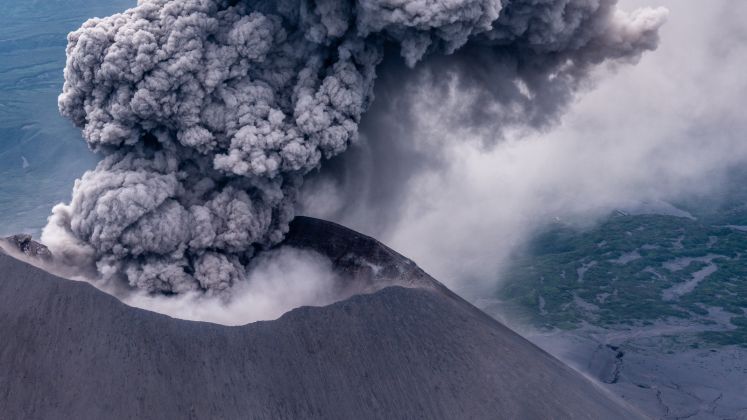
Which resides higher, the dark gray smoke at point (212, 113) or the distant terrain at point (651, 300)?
the distant terrain at point (651, 300)

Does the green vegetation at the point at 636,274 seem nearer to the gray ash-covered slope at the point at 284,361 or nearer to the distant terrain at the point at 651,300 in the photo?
the distant terrain at the point at 651,300

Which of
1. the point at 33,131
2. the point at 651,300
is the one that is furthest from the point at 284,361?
the point at 33,131

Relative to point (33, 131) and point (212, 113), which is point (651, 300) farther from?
point (33, 131)

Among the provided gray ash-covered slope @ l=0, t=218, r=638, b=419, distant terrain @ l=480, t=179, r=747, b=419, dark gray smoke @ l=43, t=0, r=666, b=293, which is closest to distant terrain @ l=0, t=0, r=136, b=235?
distant terrain @ l=480, t=179, r=747, b=419

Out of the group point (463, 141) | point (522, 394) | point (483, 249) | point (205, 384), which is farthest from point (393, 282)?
point (483, 249)

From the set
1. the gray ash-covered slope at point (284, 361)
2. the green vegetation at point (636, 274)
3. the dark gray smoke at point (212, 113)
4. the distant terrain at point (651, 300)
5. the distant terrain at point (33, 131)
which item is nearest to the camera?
the gray ash-covered slope at point (284, 361)

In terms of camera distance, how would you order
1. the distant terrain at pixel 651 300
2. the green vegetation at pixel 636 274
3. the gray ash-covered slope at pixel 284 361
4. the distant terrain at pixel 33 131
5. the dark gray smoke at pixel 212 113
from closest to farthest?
the gray ash-covered slope at pixel 284 361
the dark gray smoke at pixel 212 113
the distant terrain at pixel 651 300
the green vegetation at pixel 636 274
the distant terrain at pixel 33 131

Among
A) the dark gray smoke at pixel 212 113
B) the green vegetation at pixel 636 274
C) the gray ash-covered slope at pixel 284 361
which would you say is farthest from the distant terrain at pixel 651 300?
the dark gray smoke at pixel 212 113
